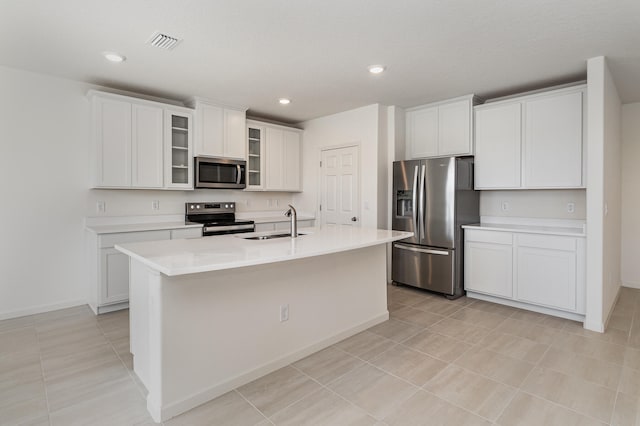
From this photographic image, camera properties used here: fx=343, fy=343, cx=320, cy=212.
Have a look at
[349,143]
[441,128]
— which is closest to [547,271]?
[441,128]

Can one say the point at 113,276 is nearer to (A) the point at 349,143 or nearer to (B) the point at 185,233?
(B) the point at 185,233

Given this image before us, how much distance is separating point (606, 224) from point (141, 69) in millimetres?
4779

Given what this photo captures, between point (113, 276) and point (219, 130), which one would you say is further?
point (219, 130)

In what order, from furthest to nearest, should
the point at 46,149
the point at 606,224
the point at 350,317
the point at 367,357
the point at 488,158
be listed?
the point at 488,158 < the point at 46,149 < the point at 606,224 < the point at 350,317 < the point at 367,357

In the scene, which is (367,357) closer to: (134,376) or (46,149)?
(134,376)

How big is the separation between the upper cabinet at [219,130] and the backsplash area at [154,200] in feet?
2.16

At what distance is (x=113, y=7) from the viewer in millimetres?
2277

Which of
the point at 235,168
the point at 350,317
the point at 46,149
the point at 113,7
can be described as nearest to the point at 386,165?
the point at 235,168

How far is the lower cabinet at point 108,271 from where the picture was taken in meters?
3.53

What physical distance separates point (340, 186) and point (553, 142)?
8.80 feet

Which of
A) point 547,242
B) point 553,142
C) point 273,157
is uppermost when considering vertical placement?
point 273,157

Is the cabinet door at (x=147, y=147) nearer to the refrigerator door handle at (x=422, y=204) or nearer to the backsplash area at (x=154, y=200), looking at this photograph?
the backsplash area at (x=154, y=200)

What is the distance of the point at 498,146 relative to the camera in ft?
13.3

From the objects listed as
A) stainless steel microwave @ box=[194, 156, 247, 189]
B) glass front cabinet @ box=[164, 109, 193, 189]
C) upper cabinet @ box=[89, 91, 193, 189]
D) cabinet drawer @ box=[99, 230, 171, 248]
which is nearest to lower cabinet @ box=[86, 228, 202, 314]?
cabinet drawer @ box=[99, 230, 171, 248]
